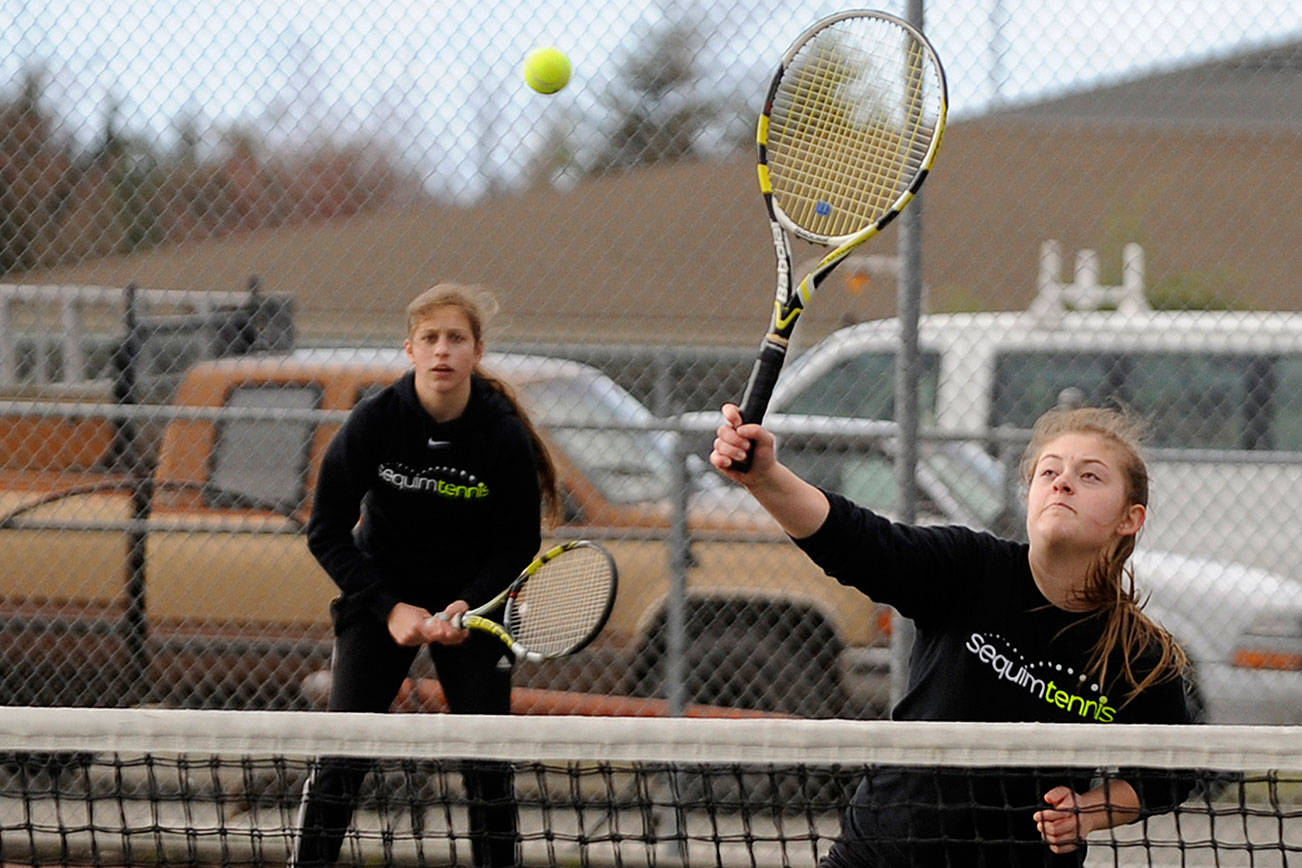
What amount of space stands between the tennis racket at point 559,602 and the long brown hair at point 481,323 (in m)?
0.17

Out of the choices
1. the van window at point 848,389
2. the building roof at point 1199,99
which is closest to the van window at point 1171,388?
the van window at point 848,389

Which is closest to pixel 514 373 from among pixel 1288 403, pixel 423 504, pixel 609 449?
pixel 609 449

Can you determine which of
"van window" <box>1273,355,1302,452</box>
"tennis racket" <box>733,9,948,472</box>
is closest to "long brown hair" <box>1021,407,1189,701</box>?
"tennis racket" <box>733,9,948,472</box>

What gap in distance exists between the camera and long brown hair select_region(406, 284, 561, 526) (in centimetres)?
377

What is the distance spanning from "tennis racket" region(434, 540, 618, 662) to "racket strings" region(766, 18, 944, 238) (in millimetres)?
1085

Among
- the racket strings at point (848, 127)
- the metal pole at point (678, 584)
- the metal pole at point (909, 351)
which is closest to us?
the racket strings at point (848, 127)

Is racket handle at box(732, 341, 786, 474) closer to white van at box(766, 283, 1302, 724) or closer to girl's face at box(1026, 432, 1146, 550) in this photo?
girl's face at box(1026, 432, 1146, 550)

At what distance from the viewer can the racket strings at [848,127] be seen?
3109mm

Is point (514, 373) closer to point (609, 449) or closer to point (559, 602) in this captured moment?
point (609, 449)

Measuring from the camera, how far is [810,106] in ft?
10.6

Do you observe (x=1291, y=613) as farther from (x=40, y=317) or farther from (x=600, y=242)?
(x=40, y=317)

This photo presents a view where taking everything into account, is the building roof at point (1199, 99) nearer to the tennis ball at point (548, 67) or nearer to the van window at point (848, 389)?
Result: the van window at point (848, 389)

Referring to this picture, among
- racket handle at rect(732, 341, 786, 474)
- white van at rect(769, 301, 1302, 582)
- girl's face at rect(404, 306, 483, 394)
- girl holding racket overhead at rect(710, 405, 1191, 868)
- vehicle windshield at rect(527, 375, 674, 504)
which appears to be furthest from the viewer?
white van at rect(769, 301, 1302, 582)

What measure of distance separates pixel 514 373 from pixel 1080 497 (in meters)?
2.94
